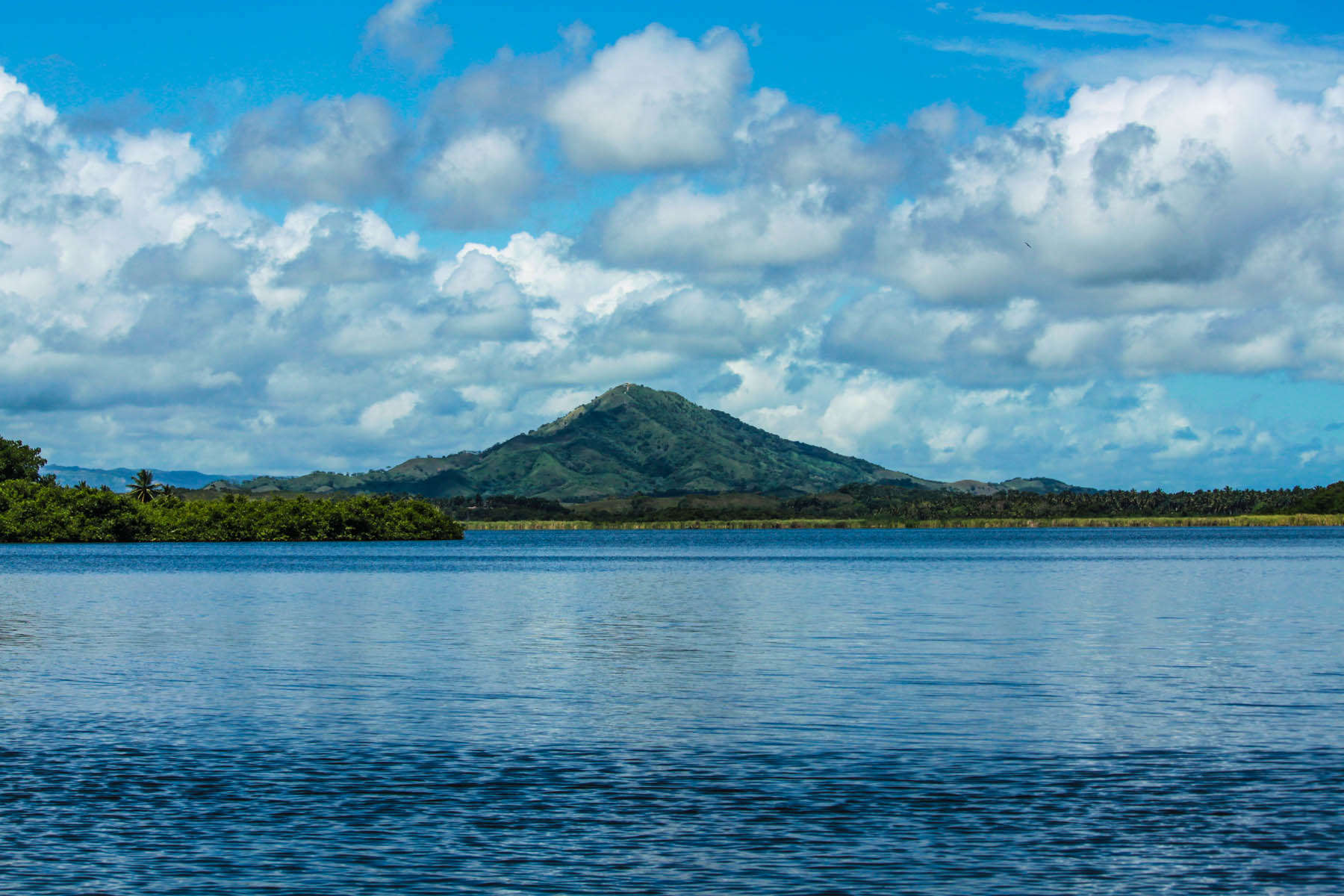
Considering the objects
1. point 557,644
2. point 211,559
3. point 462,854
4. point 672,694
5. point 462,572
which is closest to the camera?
point 462,854

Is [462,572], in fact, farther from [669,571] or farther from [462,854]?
[462,854]

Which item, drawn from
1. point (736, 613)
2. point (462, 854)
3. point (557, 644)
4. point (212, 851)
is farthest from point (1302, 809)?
point (736, 613)

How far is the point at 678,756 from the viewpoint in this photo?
32.5 meters

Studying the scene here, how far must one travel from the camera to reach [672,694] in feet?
145

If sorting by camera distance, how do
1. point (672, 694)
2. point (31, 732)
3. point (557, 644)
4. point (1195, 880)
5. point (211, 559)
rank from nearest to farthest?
point (1195, 880)
point (31, 732)
point (672, 694)
point (557, 644)
point (211, 559)

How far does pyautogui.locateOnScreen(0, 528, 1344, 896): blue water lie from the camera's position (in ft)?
74.3

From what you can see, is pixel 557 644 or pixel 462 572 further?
pixel 462 572

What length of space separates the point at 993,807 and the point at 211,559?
173838 mm

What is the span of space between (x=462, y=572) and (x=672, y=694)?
351 ft

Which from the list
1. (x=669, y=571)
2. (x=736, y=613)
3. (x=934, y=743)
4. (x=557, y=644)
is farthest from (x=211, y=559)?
(x=934, y=743)

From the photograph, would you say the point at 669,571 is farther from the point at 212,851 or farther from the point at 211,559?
the point at 212,851

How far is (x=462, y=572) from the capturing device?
488 feet

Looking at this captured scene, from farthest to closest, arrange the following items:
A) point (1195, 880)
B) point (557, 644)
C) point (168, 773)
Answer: point (557, 644)
point (168, 773)
point (1195, 880)

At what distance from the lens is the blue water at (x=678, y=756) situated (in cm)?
2264
